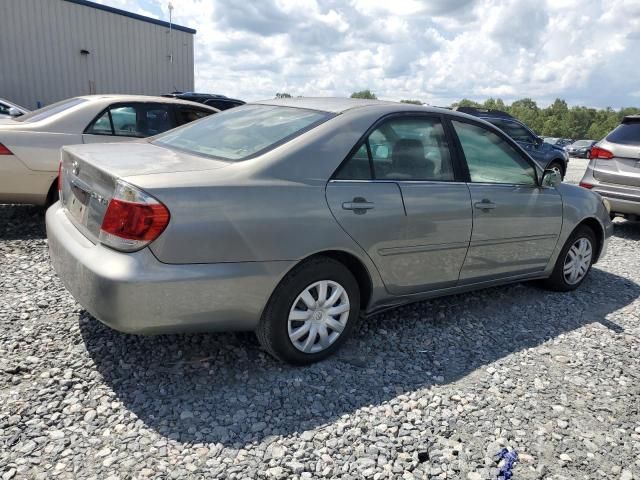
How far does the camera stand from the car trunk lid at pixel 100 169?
2.62 metres

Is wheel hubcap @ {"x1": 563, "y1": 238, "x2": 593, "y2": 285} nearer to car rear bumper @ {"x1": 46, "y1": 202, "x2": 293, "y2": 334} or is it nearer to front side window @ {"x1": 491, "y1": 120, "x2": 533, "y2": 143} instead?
car rear bumper @ {"x1": 46, "y1": 202, "x2": 293, "y2": 334}

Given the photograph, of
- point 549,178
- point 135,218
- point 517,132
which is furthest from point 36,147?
point 517,132

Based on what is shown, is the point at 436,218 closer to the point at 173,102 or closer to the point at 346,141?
the point at 346,141

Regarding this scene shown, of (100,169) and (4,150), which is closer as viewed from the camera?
(100,169)

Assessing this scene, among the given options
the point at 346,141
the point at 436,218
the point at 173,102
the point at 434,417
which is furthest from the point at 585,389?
the point at 173,102

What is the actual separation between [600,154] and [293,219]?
6.31m

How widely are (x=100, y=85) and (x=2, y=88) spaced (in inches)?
126

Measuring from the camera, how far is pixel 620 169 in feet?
23.1

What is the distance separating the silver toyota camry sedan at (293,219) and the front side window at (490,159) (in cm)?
1

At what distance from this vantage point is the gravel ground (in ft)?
7.52

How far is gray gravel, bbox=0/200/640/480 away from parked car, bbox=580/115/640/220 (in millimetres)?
3757

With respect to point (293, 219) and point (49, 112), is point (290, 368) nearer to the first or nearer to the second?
point (293, 219)

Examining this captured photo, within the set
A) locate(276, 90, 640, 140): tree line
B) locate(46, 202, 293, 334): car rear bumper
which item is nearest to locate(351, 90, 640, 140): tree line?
locate(276, 90, 640, 140): tree line

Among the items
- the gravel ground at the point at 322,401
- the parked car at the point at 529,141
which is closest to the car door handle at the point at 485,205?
the gravel ground at the point at 322,401
